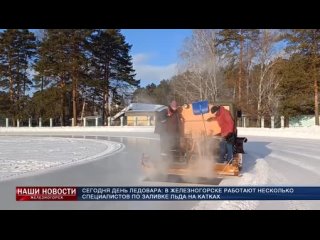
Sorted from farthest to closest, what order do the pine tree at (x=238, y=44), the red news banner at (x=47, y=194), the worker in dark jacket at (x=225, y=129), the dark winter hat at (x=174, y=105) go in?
the worker in dark jacket at (x=225, y=129) → the dark winter hat at (x=174, y=105) → the pine tree at (x=238, y=44) → the red news banner at (x=47, y=194)

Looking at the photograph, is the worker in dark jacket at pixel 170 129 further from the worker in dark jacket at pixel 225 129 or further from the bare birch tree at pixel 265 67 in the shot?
the bare birch tree at pixel 265 67

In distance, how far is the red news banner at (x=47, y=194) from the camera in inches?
151

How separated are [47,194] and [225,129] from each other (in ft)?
11.1

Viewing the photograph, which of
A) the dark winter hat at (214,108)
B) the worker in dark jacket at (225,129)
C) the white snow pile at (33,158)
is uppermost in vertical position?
the dark winter hat at (214,108)

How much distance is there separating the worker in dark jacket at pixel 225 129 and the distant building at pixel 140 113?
1.13 meters

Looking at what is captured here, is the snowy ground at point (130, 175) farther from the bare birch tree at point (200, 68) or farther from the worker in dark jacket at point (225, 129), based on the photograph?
the bare birch tree at point (200, 68)

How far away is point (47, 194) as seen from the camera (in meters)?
3.87

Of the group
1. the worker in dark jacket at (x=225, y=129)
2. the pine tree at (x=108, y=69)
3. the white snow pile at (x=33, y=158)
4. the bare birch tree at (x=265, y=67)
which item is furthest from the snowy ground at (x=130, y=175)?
the bare birch tree at (x=265, y=67)

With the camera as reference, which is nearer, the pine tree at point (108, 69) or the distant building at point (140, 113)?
the pine tree at point (108, 69)

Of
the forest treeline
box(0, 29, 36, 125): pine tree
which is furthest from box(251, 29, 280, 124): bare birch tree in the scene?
box(0, 29, 36, 125): pine tree

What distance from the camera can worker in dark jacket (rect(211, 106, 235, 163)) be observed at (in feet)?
19.7

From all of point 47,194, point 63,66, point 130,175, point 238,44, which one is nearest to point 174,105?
point 238,44

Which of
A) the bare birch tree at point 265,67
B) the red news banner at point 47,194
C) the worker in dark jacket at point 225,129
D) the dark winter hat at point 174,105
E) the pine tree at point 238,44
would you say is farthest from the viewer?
the worker in dark jacket at point 225,129

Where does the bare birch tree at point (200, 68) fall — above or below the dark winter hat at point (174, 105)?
above
